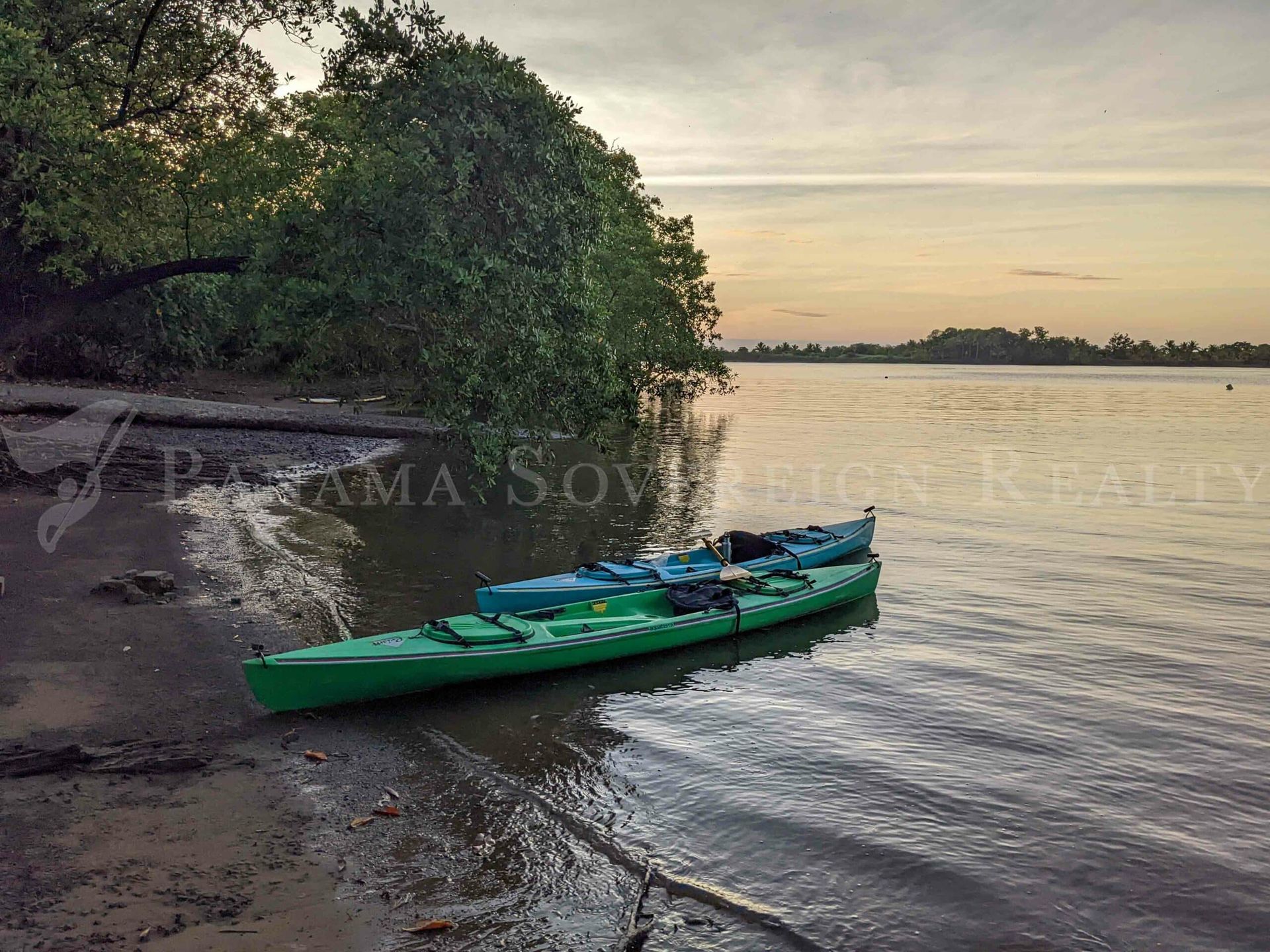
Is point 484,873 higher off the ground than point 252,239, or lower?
lower

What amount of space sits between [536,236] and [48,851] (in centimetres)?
975

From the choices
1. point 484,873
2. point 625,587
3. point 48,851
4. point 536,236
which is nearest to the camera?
point 48,851

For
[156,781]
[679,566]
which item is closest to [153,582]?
[156,781]

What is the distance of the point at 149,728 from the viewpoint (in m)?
9.02

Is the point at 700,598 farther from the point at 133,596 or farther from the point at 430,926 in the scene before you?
the point at 430,926

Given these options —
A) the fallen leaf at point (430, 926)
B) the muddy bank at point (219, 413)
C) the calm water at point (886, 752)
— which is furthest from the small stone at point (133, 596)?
the muddy bank at point (219, 413)

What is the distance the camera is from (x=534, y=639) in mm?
11906

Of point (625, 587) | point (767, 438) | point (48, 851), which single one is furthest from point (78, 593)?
point (767, 438)

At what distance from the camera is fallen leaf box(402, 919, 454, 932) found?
20.7 feet

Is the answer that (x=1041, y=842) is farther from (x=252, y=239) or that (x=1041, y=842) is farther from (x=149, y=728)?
(x=252, y=239)

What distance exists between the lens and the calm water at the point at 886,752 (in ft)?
23.7

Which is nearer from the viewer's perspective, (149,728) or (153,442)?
(149,728)

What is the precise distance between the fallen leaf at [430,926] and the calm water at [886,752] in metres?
0.12

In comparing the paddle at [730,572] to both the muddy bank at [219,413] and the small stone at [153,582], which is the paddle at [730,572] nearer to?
the small stone at [153,582]
